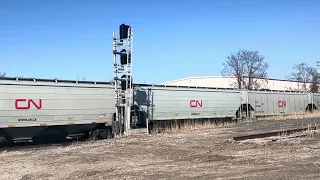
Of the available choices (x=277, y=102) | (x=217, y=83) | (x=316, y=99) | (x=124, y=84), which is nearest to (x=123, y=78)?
(x=124, y=84)

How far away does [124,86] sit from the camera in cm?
2155

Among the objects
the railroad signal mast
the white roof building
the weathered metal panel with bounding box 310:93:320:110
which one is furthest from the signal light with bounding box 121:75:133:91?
the white roof building

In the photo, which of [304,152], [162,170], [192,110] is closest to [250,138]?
[304,152]

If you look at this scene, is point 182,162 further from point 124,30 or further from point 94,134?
point 124,30

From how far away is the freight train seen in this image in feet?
59.7

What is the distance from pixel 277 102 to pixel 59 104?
25321 mm

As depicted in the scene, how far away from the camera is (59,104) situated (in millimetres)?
19641

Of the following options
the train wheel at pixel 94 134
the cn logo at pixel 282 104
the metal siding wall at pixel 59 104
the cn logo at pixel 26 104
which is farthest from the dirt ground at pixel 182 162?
the cn logo at pixel 282 104

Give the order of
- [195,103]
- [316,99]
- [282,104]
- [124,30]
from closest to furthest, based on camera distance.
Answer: [124,30] → [195,103] → [282,104] → [316,99]

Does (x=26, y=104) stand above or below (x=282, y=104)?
below

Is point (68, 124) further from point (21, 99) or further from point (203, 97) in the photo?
point (203, 97)

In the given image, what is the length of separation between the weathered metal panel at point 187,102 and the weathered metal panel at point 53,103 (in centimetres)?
334

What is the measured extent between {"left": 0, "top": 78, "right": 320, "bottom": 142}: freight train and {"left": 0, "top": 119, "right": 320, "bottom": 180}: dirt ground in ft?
14.7

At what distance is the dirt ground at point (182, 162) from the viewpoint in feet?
28.2
